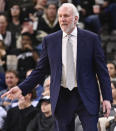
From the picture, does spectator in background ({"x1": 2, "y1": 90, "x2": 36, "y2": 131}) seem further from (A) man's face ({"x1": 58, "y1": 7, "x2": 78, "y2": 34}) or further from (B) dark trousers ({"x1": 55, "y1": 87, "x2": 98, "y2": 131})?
(A) man's face ({"x1": 58, "y1": 7, "x2": 78, "y2": 34})

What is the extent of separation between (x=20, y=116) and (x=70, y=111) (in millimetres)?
2948

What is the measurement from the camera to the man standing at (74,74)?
4727mm

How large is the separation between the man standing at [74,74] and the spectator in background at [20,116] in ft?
9.13

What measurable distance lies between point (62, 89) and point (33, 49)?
17.5 feet

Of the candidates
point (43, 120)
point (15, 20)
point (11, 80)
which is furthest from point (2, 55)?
point (43, 120)

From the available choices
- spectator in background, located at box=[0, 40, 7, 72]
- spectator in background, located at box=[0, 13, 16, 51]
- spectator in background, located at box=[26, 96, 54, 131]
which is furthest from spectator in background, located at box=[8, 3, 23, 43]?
spectator in background, located at box=[26, 96, 54, 131]

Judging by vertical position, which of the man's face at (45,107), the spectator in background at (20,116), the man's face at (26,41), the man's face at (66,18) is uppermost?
the man's face at (66,18)

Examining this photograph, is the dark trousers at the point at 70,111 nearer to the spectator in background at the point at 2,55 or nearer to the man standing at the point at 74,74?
the man standing at the point at 74,74

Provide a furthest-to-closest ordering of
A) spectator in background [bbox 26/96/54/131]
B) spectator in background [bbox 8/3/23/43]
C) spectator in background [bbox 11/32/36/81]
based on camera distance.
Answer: spectator in background [bbox 8/3/23/43], spectator in background [bbox 11/32/36/81], spectator in background [bbox 26/96/54/131]

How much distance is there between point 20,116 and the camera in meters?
7.64

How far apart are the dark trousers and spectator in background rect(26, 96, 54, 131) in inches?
88.6

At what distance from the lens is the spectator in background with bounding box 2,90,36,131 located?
300 inches

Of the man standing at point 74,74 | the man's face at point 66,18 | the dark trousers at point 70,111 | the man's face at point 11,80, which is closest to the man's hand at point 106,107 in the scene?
the man standing at point 74,74

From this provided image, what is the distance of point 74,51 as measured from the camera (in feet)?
15.7
